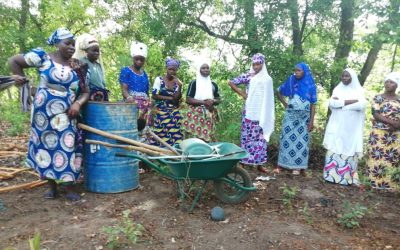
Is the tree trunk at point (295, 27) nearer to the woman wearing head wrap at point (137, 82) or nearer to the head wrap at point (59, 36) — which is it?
the woman wearing head wrap at point (137, 82)

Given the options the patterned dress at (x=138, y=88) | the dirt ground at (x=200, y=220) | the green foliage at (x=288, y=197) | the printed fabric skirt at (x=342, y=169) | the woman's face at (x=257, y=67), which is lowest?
the dirt ground at (x=200, y=220)

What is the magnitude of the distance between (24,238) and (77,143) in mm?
1281

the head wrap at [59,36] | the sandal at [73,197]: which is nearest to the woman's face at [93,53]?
the head wrap at [59,36]

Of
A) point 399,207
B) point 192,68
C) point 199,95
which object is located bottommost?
point 399,207

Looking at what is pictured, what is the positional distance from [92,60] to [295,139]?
3.24 m

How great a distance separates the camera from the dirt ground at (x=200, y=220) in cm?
334

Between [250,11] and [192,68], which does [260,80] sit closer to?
[250,11]

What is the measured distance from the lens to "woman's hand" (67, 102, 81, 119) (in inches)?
156

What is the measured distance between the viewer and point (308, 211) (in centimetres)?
427

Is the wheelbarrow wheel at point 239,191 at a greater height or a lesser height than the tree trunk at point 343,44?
lesser

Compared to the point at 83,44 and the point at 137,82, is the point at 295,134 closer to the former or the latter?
the point at 137,82

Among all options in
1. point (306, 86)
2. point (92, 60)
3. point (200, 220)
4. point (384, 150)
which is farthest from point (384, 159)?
point (92, 60)

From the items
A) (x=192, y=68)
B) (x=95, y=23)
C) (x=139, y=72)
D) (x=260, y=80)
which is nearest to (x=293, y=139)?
(x=260, y=80)

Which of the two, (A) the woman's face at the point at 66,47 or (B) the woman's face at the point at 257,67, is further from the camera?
(B) the woman's face at the point at 257,67
